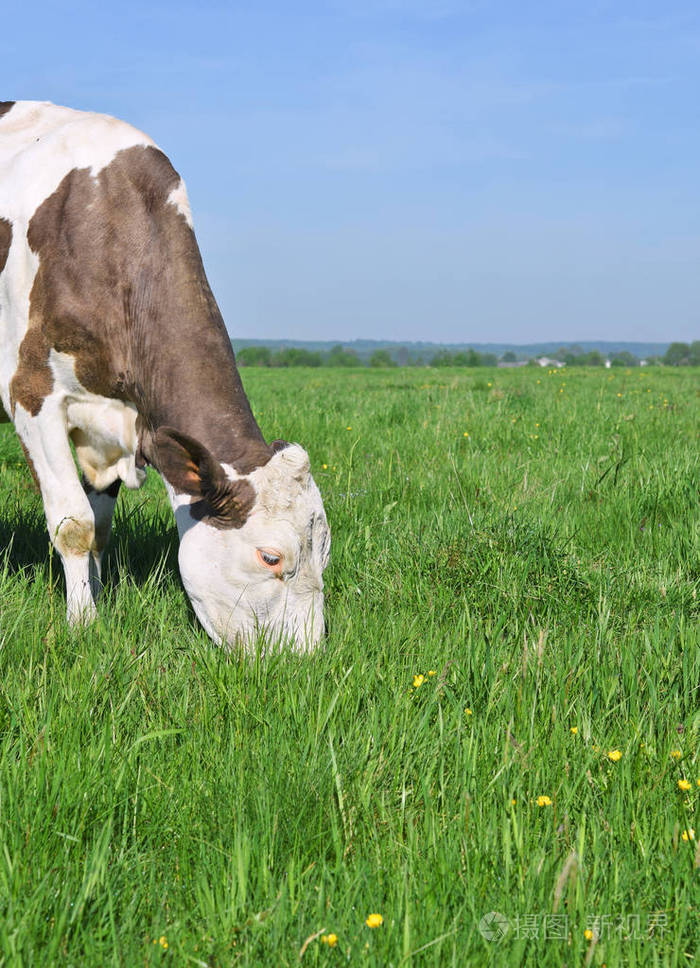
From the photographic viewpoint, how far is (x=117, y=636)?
3523mm

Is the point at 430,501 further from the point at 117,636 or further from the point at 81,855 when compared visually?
the point at 81,855

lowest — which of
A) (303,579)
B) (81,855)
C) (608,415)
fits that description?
(81,855)

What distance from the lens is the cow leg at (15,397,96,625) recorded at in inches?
168

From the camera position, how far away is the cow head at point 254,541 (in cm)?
358

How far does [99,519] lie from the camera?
4934mm

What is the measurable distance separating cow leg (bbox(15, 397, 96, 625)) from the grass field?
0.75 feet

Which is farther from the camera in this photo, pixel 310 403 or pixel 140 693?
pixel 310 403

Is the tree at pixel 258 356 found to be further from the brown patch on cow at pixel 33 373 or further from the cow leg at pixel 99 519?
the brown patch on cow at pixel 33 373

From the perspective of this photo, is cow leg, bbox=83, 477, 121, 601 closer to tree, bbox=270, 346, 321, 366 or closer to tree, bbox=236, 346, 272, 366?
tree, bbox=236, 346, 272, 366

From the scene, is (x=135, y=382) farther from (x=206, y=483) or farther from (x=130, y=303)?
(x=206, y=483)

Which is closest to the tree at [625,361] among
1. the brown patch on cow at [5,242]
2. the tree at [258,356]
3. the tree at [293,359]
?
the tree at [293,359]

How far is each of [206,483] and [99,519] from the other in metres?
1.51

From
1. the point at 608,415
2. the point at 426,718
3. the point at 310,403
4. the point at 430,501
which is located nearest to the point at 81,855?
the point at 426,718

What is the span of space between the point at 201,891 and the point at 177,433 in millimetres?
1871
